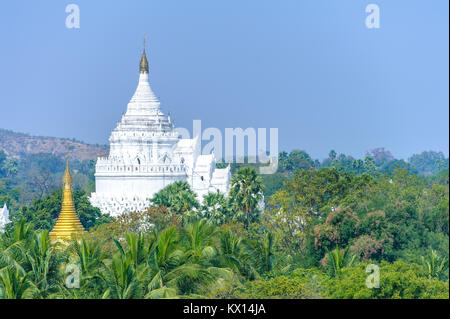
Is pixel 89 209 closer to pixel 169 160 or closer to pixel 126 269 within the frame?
pixel 169 160

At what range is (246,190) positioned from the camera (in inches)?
2709

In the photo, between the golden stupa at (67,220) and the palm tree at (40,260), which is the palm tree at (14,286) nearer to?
the palm tree at (40,260)

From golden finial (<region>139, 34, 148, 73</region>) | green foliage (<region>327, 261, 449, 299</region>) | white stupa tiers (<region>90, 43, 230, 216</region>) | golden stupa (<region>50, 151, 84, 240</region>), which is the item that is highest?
golden finial (<region>139, 34, 148, 73</region>)

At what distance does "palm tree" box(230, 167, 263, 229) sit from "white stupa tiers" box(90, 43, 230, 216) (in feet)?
56.0

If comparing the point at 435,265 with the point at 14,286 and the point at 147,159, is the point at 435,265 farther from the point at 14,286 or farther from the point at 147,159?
the point at 147,159

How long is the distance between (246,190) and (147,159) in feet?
75.0

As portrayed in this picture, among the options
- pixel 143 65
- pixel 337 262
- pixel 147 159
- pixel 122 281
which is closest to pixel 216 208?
pixel 147 159

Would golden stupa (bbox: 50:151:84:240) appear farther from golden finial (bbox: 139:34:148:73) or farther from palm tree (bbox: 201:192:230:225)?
golden finial (bbox: 139:34:148:73)

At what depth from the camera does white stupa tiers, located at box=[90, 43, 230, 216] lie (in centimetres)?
8888

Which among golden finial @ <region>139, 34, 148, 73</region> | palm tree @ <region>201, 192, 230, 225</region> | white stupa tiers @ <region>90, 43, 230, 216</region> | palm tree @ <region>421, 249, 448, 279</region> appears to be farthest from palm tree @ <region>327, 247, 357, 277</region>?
golden finial @ <region>139, 34, 148, 73</region>
